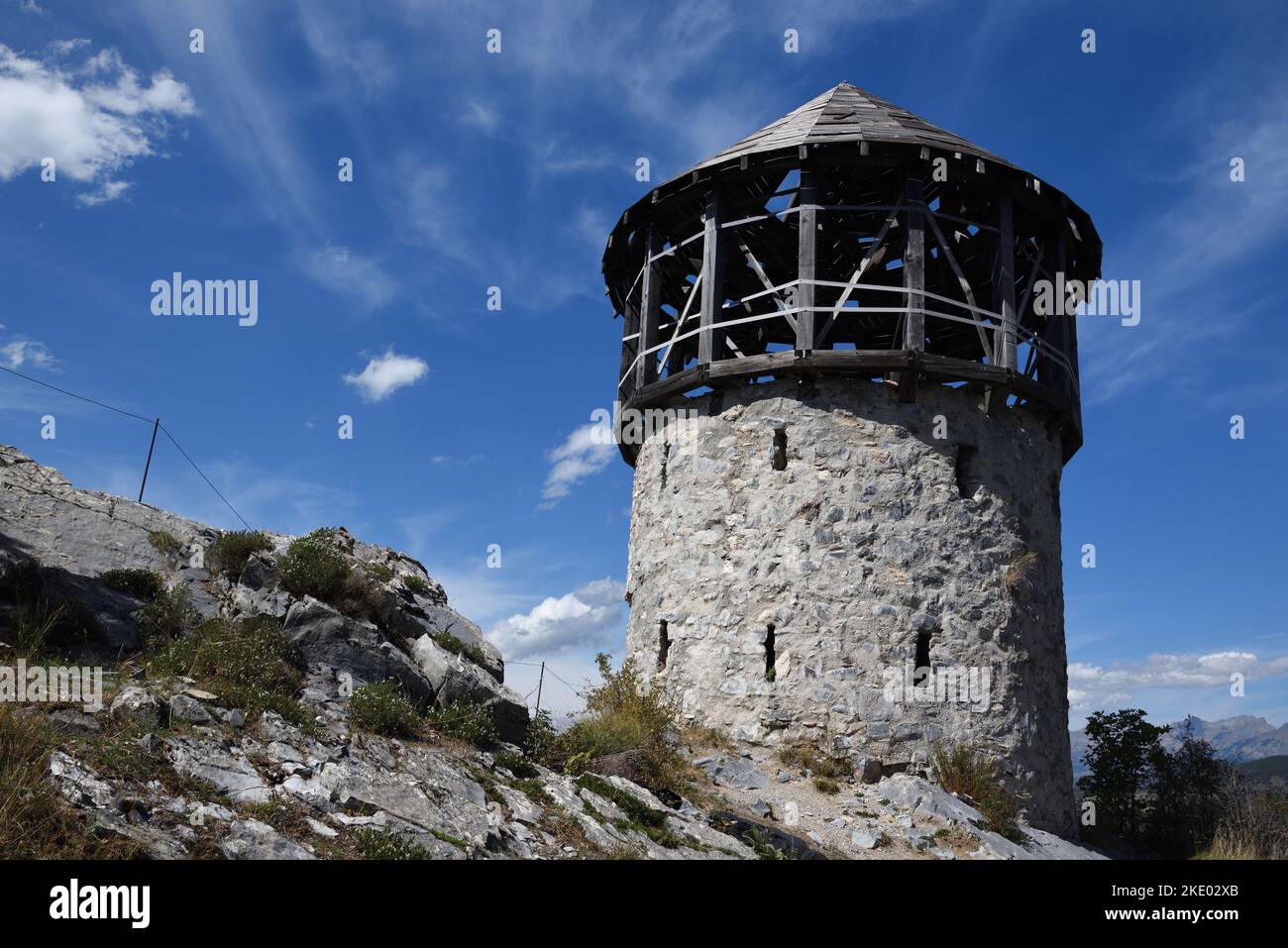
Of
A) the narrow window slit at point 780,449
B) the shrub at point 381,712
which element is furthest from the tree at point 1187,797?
the shrub at point 381,712

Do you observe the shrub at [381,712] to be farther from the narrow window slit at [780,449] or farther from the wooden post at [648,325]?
the wooden post at [648,325]

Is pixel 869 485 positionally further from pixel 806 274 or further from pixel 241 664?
pixel 241 664

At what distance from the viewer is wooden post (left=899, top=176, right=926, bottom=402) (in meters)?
16.4

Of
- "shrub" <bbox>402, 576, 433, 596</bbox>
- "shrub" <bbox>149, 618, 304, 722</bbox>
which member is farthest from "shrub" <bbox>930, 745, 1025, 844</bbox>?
"shrub" <bbox>149, 618, 304, 722</bbox>

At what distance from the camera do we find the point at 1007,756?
15445 millimetres

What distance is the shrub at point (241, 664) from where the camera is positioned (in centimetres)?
992

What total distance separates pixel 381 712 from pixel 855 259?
15397 millimetres

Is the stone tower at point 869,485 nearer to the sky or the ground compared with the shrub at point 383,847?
nearer to the sky

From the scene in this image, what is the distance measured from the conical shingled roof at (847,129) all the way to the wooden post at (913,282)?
Result: 106cm

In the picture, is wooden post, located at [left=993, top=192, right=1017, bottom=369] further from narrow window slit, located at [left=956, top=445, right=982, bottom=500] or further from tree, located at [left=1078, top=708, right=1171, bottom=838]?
tree, located at [left=1078, top=708, right=1171, bottom=838]

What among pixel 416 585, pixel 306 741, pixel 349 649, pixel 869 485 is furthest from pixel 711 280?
pixel 306 741

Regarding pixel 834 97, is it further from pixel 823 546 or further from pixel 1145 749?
pixel 1145 749

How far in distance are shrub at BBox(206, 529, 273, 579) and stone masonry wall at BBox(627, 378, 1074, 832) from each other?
7.34 meters
